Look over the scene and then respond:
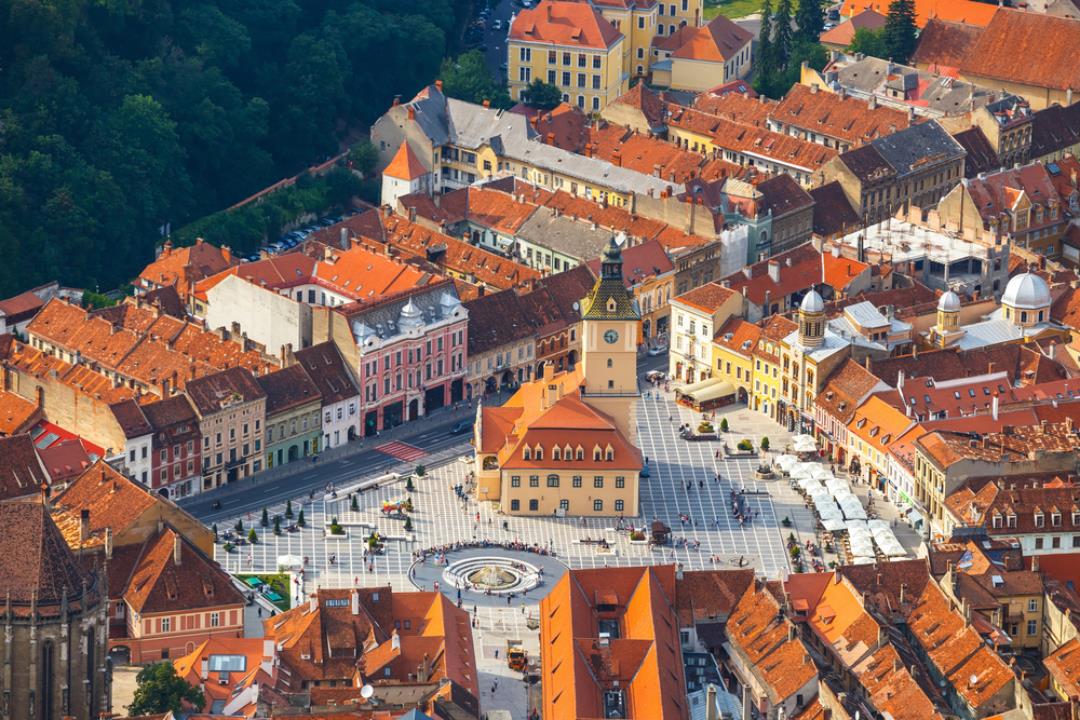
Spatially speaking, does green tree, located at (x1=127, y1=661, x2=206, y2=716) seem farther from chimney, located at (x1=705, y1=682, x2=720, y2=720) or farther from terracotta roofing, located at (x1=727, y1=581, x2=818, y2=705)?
terracotta roofing, located at (x1=727, y1=581, x2=818, y2=705)

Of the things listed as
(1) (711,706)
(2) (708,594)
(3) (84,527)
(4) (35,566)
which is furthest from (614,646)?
(4) (35,566)

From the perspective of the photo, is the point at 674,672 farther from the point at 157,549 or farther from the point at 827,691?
the point at 157,549

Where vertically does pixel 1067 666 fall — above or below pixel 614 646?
below

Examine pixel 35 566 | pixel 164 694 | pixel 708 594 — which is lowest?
pixel 708 594

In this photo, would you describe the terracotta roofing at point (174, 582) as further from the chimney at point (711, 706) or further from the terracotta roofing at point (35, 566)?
the chimney at point (711, 706)

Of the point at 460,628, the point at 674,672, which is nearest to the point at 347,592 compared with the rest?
the point at 460,628

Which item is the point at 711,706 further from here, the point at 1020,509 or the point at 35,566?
the point at 35,566

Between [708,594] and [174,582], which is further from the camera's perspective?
[708,594]
